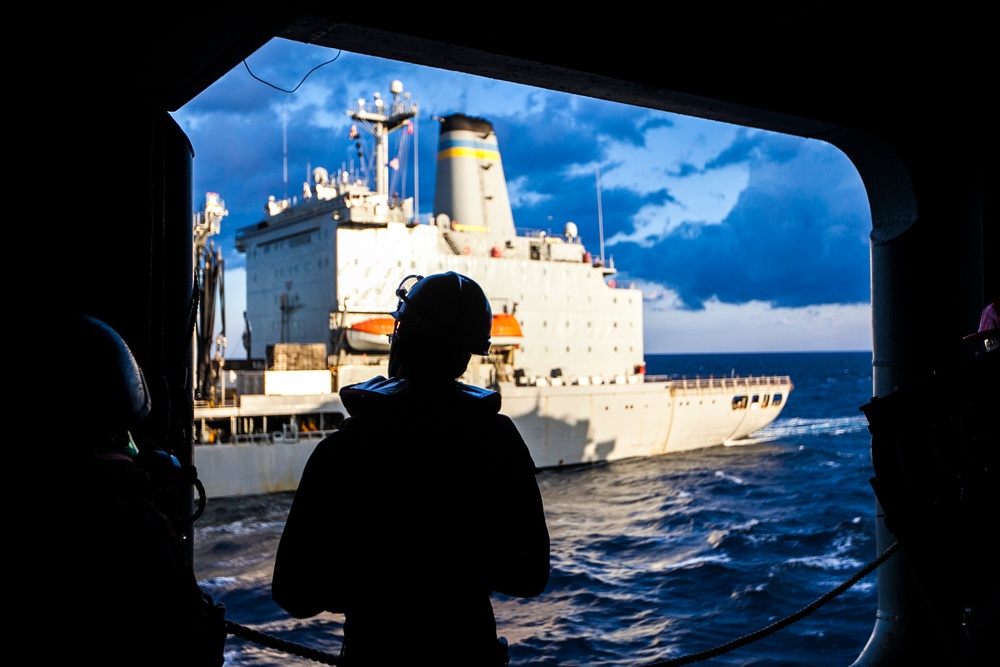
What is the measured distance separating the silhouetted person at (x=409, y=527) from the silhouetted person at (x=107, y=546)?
1.01 feet

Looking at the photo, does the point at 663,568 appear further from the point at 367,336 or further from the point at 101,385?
the point at 101,385

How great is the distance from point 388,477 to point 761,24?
262 cm

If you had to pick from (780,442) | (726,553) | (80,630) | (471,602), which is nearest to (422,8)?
(471,602)

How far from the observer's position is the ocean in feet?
32.1

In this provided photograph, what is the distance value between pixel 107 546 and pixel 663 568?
13610 mm

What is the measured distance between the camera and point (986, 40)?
11.6 ft


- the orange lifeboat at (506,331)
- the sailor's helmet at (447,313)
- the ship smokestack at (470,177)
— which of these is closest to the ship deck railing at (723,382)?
the orange lifeboat at (506,331)

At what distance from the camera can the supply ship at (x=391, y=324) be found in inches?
750

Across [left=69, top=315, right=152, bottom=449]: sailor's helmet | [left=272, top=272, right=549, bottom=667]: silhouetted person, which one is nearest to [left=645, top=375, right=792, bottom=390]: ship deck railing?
[left=272, top=272, right=549, bottom=667]: silhouetted person

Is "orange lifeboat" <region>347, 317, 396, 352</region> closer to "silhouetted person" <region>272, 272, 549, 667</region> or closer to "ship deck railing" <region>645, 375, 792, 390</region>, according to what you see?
"ship deck railing" <region>645, 375, 792, 390</region>

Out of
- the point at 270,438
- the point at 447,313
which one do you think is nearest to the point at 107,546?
the point at 447,313

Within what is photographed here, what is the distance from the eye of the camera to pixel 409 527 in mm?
1465

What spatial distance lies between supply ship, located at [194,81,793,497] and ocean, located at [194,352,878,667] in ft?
4.50

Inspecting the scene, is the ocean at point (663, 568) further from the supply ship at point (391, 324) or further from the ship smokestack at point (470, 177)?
the ship smokestack at point (470, 177)
